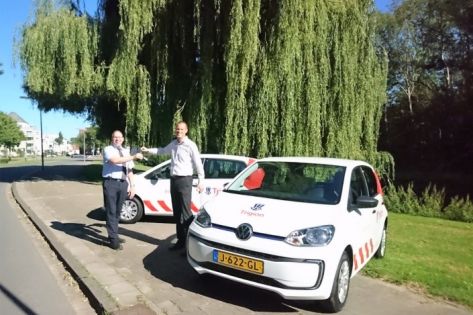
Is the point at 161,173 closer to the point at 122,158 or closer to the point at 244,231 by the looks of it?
the point at 122,158

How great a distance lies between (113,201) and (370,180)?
12.8 feet

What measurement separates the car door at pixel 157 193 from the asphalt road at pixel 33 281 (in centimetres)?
218

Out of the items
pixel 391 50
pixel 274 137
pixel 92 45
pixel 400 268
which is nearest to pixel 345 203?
pixel 400 268

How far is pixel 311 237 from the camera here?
461 centimetres

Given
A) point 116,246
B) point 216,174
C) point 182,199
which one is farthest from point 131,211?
point 182,199

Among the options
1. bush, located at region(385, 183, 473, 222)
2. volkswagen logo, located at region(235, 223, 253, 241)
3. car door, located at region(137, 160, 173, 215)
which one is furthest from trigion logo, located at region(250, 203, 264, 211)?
bush, located at region(385, 183, 473, 222)

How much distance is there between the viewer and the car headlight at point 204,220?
5117 millimetres

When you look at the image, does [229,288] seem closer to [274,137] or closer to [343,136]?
[274,137]

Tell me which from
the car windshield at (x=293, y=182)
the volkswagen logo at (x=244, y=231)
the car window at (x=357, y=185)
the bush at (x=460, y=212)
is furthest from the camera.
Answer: the bush at (x=460, y=212)

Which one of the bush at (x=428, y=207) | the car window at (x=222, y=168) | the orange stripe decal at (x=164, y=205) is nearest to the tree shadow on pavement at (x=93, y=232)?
the orange stripe decal at (x=164, y=205)

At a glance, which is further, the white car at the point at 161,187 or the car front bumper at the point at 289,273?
the white car at the point at 161,187

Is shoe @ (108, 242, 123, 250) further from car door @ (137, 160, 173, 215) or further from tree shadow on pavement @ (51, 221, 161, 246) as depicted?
car door @ (137, 160, 173, 215)

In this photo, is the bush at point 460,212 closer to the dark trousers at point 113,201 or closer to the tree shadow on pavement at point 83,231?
the tree shadow on pavement at point 83,231

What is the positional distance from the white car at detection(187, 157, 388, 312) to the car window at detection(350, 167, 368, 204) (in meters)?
0.02
